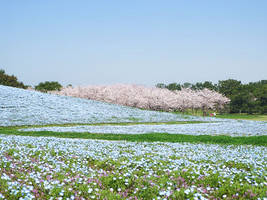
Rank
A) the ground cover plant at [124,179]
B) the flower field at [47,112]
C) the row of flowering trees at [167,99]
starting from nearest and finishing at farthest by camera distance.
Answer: the ground cover plant at [124,179] < the flower field at [47,112] < the row of flowering trees at [167,99]

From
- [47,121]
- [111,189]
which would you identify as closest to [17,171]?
[111,189]

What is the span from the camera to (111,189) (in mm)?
6117

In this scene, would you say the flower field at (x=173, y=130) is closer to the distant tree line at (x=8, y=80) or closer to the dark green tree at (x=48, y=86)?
the distant tree line at (x=8, y=80)

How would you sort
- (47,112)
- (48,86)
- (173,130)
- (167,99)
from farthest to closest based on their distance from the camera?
(48,86) → (167,99) → (47,112) → (173,130)

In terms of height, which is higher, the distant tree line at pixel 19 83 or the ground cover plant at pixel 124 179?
the distant tree line at pixel 19 83

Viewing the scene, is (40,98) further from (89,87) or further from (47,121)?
(89,87)

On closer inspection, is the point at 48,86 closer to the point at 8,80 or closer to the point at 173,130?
the point at 8,80

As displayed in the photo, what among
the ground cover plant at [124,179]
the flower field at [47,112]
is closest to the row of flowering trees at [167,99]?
the flower field at [47,112]

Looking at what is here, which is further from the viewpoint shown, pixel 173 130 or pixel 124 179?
pixel 173 130

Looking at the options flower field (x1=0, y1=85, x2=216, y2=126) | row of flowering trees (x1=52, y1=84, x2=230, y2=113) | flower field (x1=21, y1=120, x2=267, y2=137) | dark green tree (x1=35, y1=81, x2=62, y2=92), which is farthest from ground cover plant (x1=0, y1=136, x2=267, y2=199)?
dark green tree (x1=35, y1=81, x2=62, y2=92)

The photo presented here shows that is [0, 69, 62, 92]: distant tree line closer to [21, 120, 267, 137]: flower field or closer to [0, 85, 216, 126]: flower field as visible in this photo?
[0, 85, 216, 126]: flower field

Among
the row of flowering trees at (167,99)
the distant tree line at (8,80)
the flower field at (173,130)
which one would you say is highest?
the distant tree line at (8,80)

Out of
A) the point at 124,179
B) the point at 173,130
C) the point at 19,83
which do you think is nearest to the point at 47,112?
the point at 173,130

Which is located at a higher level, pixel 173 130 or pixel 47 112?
pixel 47 112
